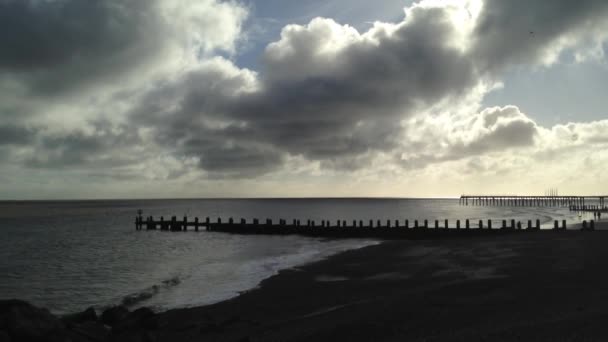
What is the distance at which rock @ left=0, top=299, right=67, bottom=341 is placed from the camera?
26.1 feet

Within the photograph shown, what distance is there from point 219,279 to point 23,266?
14796mm

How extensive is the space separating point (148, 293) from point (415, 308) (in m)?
11.2

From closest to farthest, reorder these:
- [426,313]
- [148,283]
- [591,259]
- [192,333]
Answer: [426,313], [192,333], [591,259], [148,283]

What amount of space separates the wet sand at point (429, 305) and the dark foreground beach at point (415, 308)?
2 cm

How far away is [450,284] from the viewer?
1200 centimetres

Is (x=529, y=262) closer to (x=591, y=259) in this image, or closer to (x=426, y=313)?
(x=591, y=259)

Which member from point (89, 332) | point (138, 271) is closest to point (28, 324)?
point (89, 332)

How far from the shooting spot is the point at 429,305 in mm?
9547

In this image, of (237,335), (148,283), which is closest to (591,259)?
(237,335)

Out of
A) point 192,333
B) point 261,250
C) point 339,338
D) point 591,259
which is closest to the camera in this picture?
point 339,338

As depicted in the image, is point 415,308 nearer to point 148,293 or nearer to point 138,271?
point 148,293

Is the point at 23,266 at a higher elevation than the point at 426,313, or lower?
lower

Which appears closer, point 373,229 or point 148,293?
point 148,293

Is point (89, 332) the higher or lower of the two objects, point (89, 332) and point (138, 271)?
the higher
